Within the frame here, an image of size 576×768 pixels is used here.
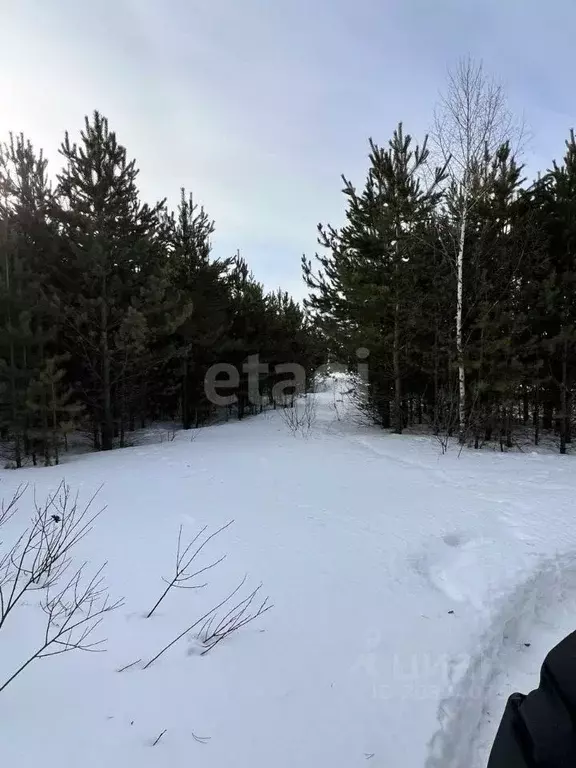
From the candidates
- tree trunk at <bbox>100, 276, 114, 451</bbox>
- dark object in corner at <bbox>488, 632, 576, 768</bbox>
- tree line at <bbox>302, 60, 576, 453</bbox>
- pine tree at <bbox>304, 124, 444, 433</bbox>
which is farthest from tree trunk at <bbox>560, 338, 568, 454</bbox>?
tree trunk at <bbox>100, 276, 114, 451</bbox>

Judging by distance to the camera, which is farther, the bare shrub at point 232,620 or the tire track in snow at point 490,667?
the bare shrub at point 232,620

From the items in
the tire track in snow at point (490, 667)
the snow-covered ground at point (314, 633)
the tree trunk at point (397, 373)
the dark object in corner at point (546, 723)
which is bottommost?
the tire track in snow at point (490, 667)

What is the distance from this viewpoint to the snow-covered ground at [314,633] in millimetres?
2096

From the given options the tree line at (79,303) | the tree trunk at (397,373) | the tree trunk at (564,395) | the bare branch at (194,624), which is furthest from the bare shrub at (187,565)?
the tree trunk at (564,395)

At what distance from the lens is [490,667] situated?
2.75 meters

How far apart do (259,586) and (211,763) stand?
1665 mm

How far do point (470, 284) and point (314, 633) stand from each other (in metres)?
10.6

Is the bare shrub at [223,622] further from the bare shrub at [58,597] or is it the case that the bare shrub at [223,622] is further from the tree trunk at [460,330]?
the tree trunk at [460,330]

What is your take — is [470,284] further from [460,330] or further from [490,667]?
[490,667]

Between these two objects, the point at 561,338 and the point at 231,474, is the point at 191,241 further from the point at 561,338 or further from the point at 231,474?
the point at 561,338

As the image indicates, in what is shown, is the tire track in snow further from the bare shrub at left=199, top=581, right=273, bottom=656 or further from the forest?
the forest

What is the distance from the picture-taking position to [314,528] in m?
5.03

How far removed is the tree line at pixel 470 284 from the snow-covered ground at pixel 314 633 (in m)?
4.64

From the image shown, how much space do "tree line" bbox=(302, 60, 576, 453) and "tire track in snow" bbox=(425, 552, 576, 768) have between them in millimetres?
6751
